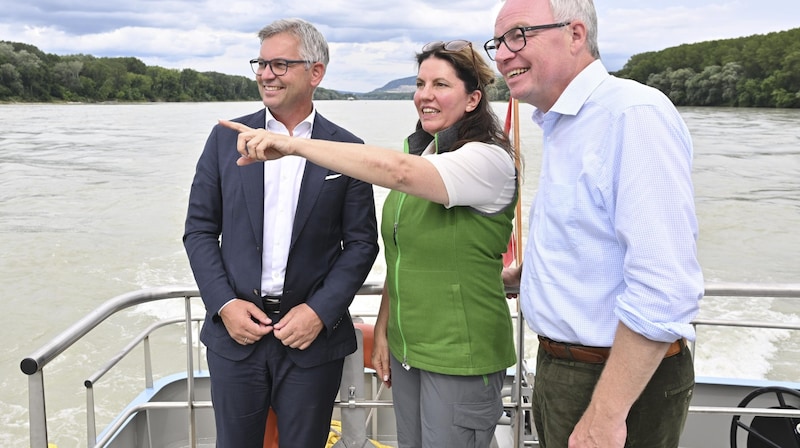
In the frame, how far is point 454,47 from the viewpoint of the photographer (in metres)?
1.75

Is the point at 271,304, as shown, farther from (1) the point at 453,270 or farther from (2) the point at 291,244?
(1) the point at 453,270

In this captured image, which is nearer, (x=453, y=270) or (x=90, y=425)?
(x=453, y=270)

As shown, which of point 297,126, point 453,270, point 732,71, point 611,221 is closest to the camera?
point 611,221

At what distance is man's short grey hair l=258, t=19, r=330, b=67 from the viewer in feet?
6.21

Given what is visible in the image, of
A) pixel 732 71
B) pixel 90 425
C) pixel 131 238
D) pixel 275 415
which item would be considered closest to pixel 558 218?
pixel 275 415

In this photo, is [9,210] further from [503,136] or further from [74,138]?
[503,136]

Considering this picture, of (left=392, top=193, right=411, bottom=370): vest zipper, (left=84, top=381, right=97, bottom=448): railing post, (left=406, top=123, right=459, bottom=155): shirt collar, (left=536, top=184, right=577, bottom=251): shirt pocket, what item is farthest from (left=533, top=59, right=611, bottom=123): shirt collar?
(left=84, top=381, right=97, bottom=448): railing post

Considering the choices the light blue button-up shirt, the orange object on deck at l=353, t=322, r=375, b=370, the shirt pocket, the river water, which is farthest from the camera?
the river water

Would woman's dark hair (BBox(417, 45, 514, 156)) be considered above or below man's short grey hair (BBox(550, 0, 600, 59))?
below

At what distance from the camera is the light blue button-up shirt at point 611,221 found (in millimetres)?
1105

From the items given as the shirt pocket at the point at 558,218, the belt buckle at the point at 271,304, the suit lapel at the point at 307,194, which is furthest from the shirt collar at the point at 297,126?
the shirt pocket at the point at 558,218

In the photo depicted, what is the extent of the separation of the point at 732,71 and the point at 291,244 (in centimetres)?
4599

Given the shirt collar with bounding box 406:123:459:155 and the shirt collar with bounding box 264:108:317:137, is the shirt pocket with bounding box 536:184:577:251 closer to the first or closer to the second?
the shirt collar with bounding box 406:123:459:155

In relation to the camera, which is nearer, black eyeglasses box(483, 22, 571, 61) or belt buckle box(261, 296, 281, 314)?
black eyeglasses box(483, 22, 571, 61)
